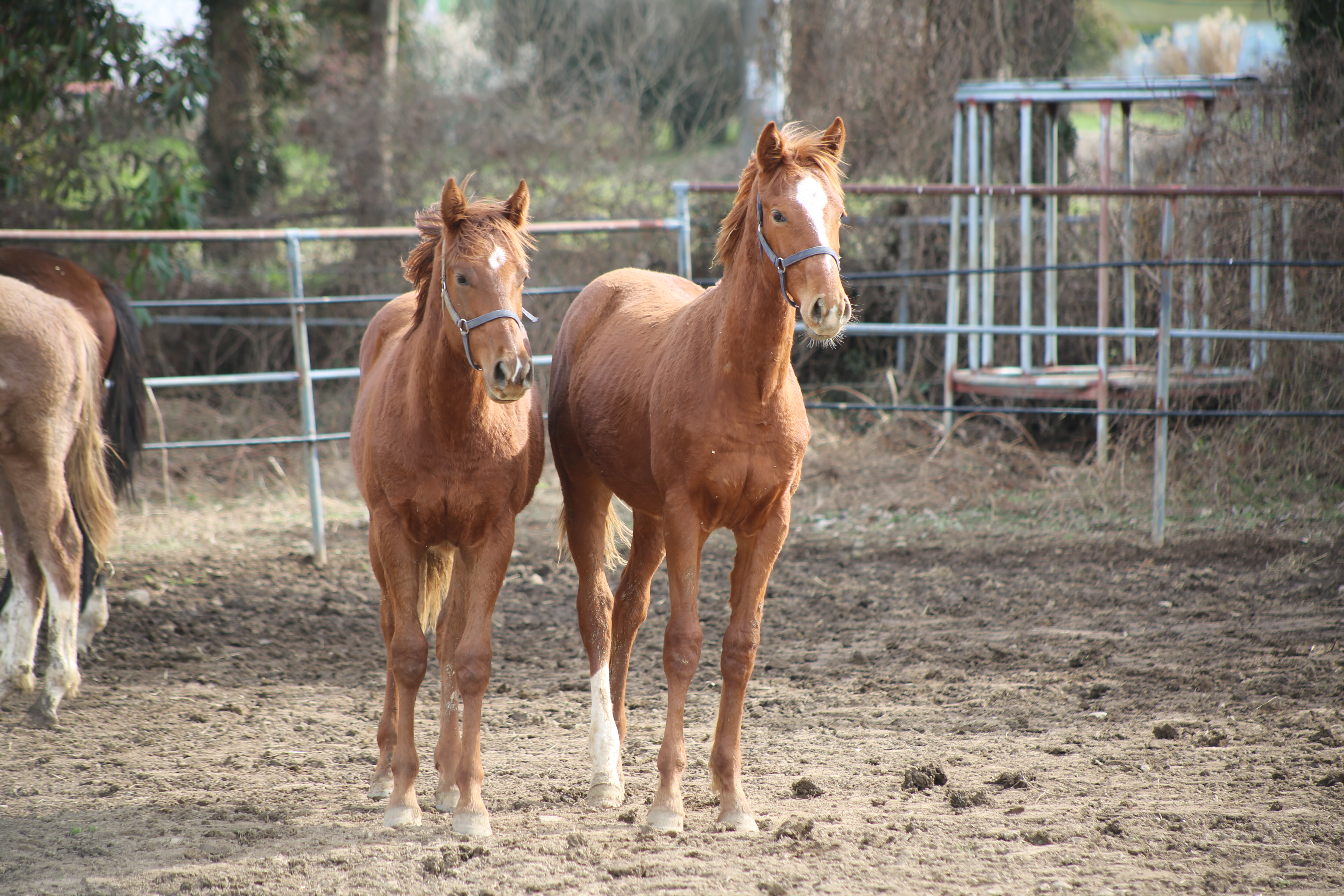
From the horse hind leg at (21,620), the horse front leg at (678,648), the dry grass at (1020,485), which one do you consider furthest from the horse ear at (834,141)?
the dry grass at (1020,485)

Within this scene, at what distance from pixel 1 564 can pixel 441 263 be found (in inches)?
170

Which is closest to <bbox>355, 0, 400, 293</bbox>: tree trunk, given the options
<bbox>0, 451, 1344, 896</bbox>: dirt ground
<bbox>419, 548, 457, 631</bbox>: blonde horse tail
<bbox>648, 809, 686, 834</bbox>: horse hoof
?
<bbox>0, 451, 1344, 896</bbox>: dirt ground

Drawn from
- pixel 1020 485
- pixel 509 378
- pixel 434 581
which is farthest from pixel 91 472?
Answer: pixel 1020 485

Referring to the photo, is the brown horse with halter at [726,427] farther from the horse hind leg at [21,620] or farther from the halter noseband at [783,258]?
the horse hind leg at [21,620]

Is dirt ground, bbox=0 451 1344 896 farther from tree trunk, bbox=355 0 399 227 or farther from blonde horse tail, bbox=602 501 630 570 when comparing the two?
tree trunk, bbox=355 0 399 227

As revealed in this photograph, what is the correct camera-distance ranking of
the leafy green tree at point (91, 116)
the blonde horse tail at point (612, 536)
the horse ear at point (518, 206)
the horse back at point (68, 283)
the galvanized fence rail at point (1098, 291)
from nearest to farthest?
the horse ear at point (518, 206)
the blonde horse tail at point (612, 536)
the horse back at point (68, 283)
the galvanized fence rail at point (1098, 291)
the leafy green tree at point (91, 116)

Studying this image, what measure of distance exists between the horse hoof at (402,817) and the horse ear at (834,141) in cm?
231

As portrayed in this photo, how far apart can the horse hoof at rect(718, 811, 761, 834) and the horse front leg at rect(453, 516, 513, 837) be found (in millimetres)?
684

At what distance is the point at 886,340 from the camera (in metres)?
9.68

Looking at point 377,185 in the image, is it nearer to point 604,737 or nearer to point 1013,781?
point 604,737

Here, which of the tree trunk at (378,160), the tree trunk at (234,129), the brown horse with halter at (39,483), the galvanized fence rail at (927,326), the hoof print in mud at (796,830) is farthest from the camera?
the tree trunk at (234,129)

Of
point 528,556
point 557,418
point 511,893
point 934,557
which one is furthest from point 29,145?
point 511,893

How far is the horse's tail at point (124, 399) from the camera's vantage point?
212 inches

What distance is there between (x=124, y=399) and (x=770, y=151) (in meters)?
3.86
